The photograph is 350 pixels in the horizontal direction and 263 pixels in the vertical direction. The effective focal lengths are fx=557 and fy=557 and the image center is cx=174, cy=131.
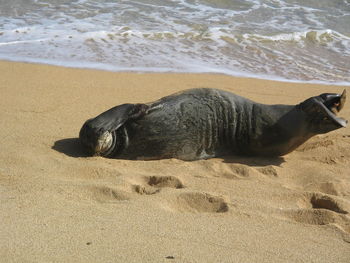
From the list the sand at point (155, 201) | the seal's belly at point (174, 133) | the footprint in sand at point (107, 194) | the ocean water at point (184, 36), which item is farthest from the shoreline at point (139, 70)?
the footprint in sand at point (107, 194)

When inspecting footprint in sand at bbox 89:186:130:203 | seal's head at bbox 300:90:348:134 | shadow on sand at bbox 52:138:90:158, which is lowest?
shadow on sand at bbox 52:138:90:158

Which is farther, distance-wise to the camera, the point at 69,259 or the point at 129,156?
the point at 129,156

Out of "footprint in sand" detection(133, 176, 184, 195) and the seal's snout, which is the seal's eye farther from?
"footprint in sand" detection(133, 176, 184, 195)

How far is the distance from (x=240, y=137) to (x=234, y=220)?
1.61 metres

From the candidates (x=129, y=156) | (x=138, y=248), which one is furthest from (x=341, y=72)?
(x=138, y=248)

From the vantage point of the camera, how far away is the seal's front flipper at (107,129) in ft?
14.1

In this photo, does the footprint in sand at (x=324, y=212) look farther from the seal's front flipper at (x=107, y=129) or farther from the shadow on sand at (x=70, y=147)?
the shadow on sand at (x=70, y=147)

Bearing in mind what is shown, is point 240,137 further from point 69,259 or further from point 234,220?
point 69,259

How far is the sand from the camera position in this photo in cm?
270

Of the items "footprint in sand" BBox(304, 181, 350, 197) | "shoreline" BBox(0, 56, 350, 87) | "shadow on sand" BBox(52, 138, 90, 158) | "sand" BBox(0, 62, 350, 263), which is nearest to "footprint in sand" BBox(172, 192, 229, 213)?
"sand" BBox(0, 62, 350, 263)

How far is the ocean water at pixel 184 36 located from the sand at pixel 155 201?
8.38ft

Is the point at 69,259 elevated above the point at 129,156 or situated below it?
above

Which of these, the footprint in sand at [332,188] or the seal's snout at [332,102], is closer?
the footprint in sand at [332,188]

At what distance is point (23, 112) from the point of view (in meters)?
5.23
